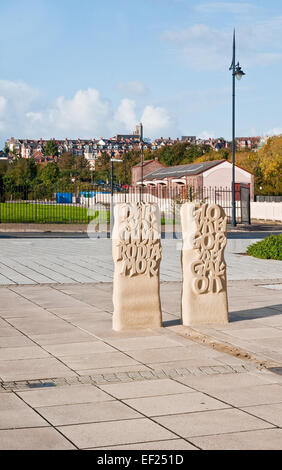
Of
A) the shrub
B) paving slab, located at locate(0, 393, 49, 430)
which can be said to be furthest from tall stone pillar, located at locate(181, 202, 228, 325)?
the shrub

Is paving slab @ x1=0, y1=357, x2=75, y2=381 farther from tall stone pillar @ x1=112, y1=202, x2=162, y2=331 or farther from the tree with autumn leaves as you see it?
the tree with autumn leaves

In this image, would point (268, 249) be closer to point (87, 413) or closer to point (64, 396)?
point (64, 396)

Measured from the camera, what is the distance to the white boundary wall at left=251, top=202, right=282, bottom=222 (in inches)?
1781

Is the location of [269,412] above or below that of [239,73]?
below

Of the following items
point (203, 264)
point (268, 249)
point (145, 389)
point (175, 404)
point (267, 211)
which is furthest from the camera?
point (267, 211)

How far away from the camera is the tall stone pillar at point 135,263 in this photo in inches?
339

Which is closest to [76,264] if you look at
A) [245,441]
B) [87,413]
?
[87,413]

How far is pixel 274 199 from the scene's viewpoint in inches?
2606

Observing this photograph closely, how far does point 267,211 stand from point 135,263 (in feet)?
127

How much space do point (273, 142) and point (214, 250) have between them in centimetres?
7192

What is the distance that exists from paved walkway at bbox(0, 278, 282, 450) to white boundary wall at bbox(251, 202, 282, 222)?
3553 centimetres

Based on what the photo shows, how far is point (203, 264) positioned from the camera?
8984 millimetres
